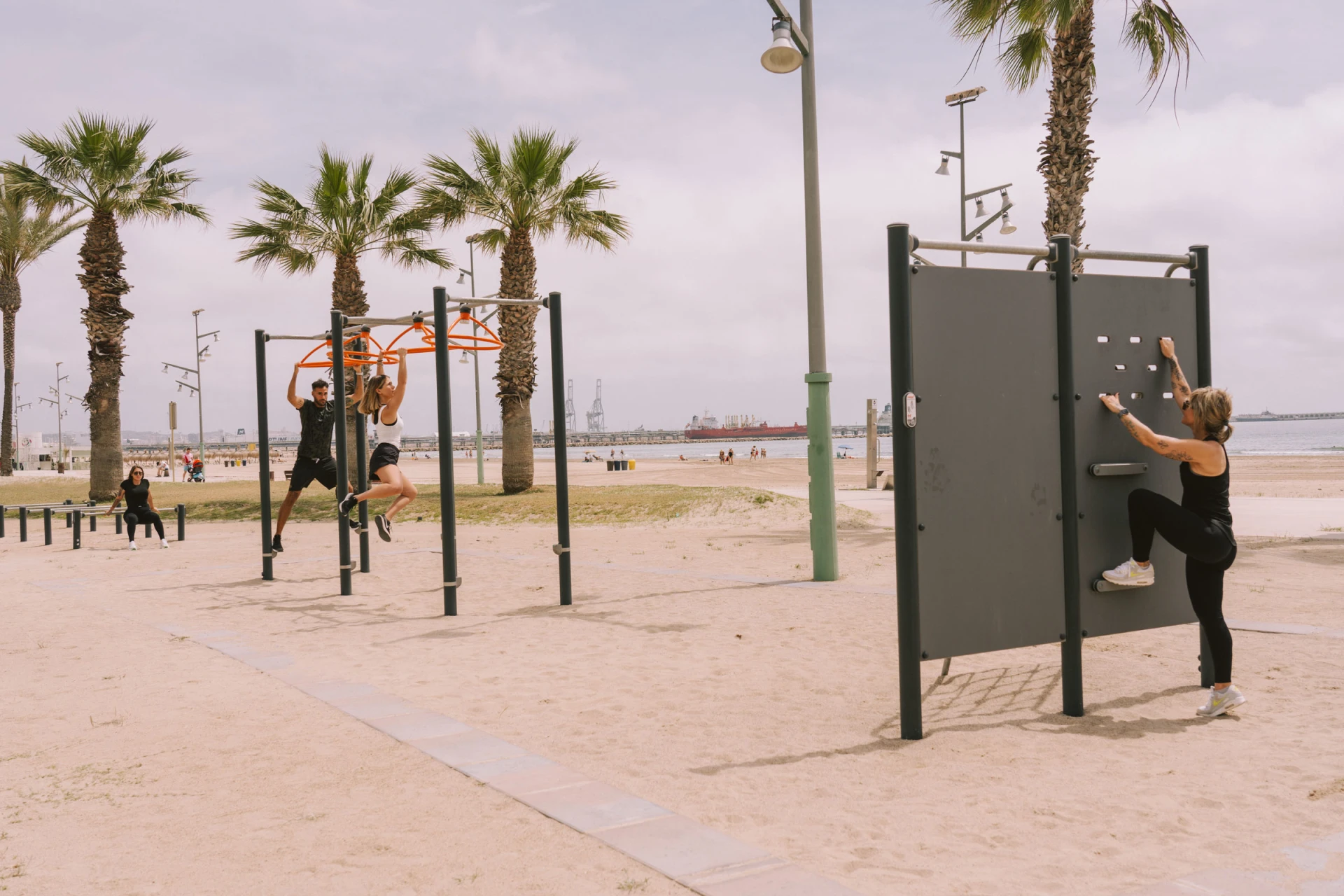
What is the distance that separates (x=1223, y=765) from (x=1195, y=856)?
106 centimetres

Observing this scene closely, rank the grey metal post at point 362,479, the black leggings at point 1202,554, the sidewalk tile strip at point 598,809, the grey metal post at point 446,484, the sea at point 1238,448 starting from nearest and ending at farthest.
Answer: the sidewalk tile strip at point 598,809 < the black leggings at point 1202,554 < the grey metal post at point 446,484 < the grey metal post at point 362,479 < the sea at point 1238,448

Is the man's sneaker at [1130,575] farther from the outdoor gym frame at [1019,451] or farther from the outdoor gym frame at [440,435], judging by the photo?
the outdoor gym frame at [440,435]

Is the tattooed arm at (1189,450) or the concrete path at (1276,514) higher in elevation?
the tattooed arm at (1189,450)

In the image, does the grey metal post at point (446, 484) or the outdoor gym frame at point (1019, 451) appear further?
the grey metal post at point (446, 484)

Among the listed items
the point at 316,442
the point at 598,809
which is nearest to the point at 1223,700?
the point at 598,809

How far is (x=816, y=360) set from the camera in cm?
962

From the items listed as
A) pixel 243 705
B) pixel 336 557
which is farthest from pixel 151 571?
pixel 243 705

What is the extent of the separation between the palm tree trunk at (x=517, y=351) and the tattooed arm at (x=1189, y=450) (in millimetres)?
17233

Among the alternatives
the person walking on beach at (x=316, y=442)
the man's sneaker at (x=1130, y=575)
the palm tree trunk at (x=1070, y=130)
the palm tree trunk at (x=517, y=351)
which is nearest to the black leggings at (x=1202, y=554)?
the man's sneaker at (x=1130, y=575)

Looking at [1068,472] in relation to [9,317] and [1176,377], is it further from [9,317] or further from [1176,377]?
[9,317]

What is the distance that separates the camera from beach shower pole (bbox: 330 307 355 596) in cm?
940

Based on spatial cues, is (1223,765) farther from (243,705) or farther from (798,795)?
(243,705)

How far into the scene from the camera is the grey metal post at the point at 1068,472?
476 cm

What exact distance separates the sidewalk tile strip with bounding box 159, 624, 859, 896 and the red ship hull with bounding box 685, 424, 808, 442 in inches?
6823
